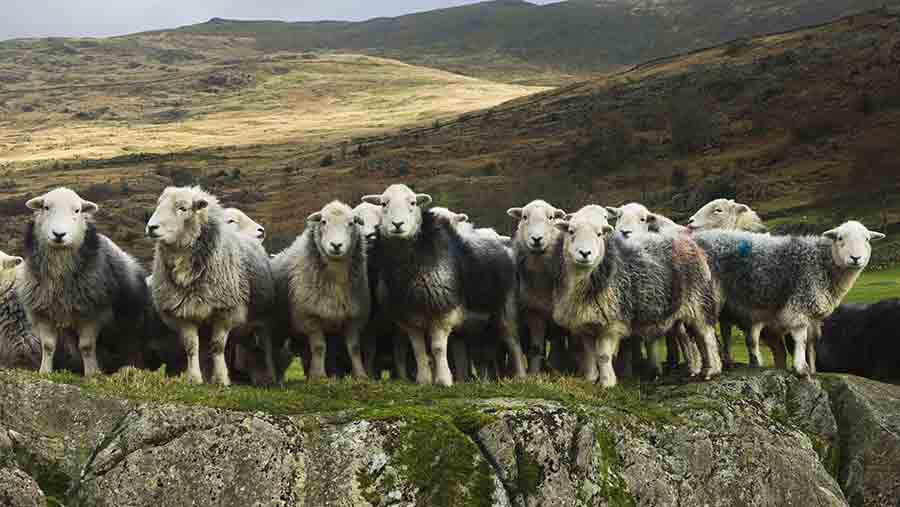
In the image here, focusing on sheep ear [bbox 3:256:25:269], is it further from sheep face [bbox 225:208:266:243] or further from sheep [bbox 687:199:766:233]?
sheep [bbox 687:199:766:233]

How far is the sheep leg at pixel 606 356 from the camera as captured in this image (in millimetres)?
12586

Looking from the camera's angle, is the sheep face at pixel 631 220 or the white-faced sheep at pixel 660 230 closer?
the white-faced sheep at pixel 660 230

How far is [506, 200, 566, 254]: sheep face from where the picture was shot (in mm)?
13555

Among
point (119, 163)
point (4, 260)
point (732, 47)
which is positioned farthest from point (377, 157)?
point (4, 260)

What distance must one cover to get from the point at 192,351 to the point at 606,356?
5.05 m

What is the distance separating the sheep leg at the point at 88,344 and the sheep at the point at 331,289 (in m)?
2.53

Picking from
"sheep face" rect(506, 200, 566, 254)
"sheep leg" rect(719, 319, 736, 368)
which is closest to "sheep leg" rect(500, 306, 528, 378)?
"sheep face" rect(506, 200, 566, 254)

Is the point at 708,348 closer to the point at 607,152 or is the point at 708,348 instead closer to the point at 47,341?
the point at 47,341

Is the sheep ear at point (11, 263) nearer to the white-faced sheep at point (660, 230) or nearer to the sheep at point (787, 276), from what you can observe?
the white-faced sheep at point (660, 230)

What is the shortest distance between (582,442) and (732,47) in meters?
97.1

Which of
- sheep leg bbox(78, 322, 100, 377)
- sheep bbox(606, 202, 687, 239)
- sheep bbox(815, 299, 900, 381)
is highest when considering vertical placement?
sheep bbox(606, 202, 687, 239)

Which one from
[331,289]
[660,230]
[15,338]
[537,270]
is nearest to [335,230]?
[331,289]

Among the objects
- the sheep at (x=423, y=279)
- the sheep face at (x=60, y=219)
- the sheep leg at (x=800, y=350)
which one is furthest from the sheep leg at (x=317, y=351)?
the sheep leg at (x=800, y=350)

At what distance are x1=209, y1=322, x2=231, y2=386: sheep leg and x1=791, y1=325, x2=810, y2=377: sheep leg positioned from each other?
7.23 meters
